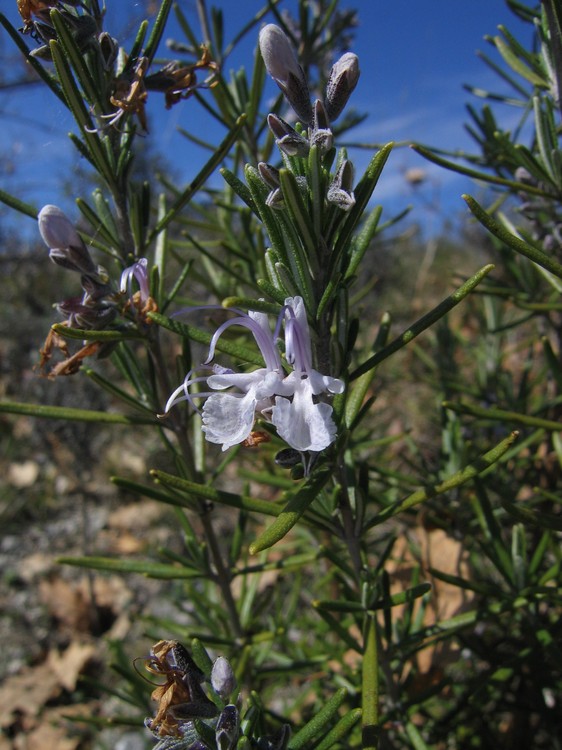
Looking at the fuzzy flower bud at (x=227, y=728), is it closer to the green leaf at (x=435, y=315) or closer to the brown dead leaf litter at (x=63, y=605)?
the green leaf at (x=435, y=315)

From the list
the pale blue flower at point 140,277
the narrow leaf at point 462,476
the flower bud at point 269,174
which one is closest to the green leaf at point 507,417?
the narrow leaf at point 462,476

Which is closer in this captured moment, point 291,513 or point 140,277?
point 291,513

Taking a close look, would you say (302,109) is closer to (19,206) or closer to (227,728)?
(19,206)

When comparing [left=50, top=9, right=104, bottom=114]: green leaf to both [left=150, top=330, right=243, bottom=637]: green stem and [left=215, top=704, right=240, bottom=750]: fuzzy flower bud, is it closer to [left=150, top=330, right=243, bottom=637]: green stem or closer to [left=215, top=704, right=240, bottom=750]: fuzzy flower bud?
[left=150, top=330, right=243, bottom=637]: green stem

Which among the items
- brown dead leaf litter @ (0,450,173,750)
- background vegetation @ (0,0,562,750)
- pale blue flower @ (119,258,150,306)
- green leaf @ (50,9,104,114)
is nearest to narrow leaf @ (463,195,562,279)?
background vegetation @ (0,0,562,750)

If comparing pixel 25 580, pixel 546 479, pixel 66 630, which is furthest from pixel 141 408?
pixel 25 580

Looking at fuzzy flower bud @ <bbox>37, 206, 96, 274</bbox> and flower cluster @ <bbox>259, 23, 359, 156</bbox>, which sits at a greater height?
flower cluster @ <bbox>259, 23, 359, 156</bbox>

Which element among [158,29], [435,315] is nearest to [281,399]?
[435,315]
